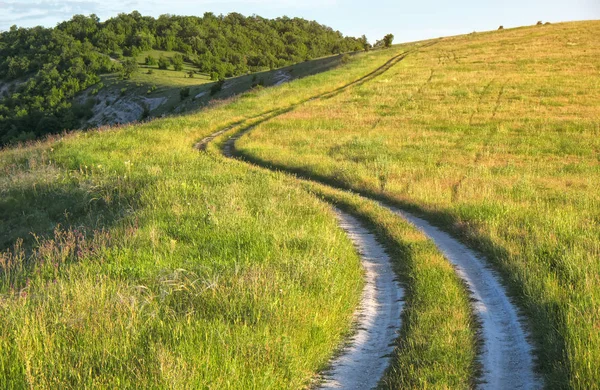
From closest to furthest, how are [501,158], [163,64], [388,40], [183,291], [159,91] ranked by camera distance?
1. [183,291]
2. [501,158]
3. [388,40]
4. [159,91]
5. [163,64]

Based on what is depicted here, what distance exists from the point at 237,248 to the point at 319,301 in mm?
2383

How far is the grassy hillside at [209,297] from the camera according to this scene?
553 centimetres

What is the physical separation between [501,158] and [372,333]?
1862 cm

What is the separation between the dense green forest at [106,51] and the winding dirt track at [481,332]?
7016 centimetres

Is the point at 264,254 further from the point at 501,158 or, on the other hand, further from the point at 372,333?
the point at 501,158

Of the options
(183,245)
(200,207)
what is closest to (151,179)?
(200,207)

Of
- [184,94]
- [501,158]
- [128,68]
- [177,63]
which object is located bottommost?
[501,158]

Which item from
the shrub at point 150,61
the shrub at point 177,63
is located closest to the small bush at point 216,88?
the shrub at point 177,63

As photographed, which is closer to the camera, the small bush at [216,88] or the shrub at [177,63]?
the small bush at [216,88]

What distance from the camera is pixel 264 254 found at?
9.09m

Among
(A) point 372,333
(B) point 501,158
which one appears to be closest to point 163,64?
(B) point 501,158

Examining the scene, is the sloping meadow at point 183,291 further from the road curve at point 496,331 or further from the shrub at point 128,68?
the shrub at point 128,68

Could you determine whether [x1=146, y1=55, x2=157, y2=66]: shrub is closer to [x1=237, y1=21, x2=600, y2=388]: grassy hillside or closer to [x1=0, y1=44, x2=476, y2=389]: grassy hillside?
[x1=237, y1=21, x2=600, y2=388]: grassy hillside

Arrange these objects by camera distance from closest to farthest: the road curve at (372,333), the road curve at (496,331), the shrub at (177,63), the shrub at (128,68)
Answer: the road curve at (496,331)
the road curve at (372,333)
the shrub at (128,68)
the shrub at (177,63)
